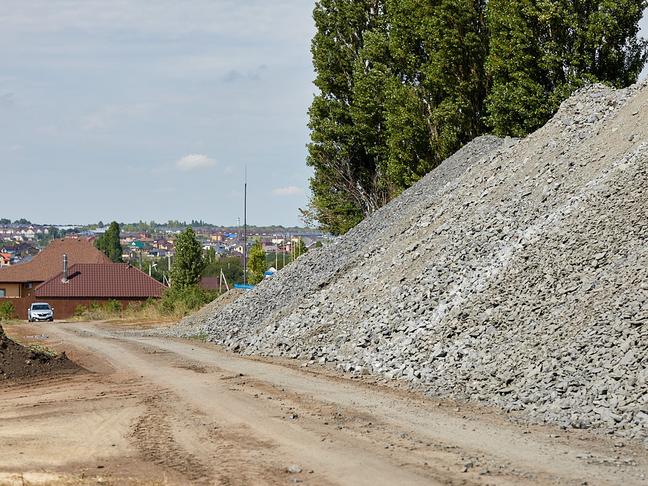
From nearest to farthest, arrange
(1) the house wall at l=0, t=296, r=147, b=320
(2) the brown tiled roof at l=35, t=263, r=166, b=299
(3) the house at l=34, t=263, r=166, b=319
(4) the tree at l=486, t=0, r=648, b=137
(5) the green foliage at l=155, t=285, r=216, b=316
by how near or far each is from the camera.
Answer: (4) the tree at l=486, t=0, r=648, b=137
(5) the green foliage at l=155, t=285, r=216, b=316
(1) the house wall at l=0, t=296, r=147, b=320
(3) the house at l=34, t=263, r=166, b=319
(2) the brown tiled roof at l=35, t=263, r=166, b=299

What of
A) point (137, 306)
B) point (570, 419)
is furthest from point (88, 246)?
point (570, 419)

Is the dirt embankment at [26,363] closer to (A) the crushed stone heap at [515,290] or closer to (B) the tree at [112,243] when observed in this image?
(A) the crushed stone heap at [515,290]

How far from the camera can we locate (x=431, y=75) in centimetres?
3988

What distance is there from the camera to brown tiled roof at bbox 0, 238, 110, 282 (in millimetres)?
84438

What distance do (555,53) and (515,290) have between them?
1830cm

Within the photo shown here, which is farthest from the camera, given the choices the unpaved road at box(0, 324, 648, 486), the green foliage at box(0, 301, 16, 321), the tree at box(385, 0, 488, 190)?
the green foliage at box(0, 301, 16, 321)

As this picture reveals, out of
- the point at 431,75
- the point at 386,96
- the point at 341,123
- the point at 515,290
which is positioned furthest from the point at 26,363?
the point at 341,123

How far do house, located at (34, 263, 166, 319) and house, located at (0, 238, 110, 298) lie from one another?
5724 millimetres

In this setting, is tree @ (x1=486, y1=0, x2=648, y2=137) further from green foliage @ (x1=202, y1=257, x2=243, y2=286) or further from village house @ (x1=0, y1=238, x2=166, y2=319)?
green foliage @ (x1=202, y1=257, x2=243, y2=286)

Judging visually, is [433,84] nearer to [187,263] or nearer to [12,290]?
[187,263]

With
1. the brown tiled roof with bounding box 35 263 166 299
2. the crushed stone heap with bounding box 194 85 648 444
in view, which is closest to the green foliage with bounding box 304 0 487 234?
the crushed stone heap with bounding box 194 85 648 444

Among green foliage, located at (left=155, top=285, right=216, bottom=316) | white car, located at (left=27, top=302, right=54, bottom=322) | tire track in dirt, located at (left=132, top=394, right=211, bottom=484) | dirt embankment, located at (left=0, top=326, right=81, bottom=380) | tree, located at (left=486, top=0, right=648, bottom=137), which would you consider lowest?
tire track in dirt, located at (left=132, top=394, right=211, bottom=484)

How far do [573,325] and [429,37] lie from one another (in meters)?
26.9

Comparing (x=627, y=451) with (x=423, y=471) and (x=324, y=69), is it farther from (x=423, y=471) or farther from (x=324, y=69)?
(x=324, y=69)
